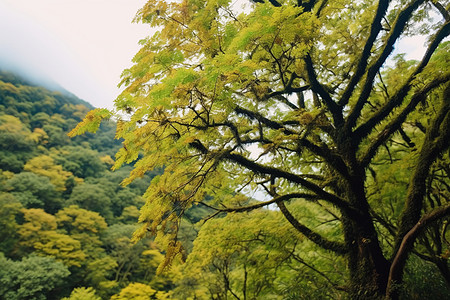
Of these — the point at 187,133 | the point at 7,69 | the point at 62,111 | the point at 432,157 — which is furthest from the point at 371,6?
the point at 7,69

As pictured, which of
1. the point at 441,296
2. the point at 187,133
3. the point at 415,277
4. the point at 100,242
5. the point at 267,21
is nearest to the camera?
the point at 267,21

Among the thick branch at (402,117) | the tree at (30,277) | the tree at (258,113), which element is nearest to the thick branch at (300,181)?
the tree at (258,113)

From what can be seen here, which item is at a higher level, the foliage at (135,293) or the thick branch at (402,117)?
the thick branch at (402,117)

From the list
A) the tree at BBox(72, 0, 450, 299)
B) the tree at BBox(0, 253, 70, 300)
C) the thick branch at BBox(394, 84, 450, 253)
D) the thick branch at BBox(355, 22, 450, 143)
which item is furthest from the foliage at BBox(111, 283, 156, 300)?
the thick branch at BBox(355, 22, 450, 143)

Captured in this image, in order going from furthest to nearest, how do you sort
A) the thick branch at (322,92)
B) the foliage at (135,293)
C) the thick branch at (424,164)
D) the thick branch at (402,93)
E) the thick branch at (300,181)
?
the foliage at (135,293), the thick branch at (322,92), the thick branch at (402,93), the thick branch at (300,181), the thick branch at (424,164)

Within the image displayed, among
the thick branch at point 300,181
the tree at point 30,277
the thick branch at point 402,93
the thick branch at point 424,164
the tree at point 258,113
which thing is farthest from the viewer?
the tree at point 30,277

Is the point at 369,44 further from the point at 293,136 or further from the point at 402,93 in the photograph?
the point at 293,136

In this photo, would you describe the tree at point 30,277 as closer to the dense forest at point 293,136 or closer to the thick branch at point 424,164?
the dense forest at point 293,136

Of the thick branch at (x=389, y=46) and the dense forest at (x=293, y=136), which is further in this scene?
the thick branch at (x=389, y=46)

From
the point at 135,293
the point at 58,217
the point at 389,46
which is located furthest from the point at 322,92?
the point at 58,217

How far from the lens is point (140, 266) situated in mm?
20688

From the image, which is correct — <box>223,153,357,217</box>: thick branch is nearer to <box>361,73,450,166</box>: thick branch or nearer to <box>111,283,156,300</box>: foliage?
<box>361,73,450,166</box>: thick branch

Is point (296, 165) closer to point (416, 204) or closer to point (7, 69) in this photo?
point (416, 204)

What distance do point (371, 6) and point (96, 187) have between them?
25723mm
